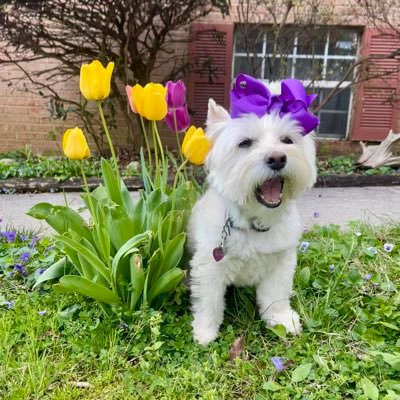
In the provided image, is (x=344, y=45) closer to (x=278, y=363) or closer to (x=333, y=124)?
(x=333, y=124)

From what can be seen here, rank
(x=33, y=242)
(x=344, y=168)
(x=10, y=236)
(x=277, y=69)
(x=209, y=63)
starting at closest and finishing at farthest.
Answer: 1. (x=33, y=242)
2. (x=10, y=236)
3. (x=344, y=168)
4. (x=277, y=69)
5. (x=209, y=63)

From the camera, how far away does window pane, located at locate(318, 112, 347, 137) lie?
296 inches

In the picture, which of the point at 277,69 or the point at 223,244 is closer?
the point at 223,244

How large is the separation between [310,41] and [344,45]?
967 mm

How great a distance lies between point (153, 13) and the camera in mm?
5758

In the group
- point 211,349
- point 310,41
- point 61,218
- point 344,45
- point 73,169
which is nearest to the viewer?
point 211,349

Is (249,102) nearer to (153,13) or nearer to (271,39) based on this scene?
(153,13)

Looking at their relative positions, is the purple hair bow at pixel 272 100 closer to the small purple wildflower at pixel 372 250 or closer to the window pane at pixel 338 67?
the small purple wildflower at pixel 372 250

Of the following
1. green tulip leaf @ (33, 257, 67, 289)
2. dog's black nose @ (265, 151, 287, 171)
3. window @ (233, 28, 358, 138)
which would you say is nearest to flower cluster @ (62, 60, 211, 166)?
dog's black nose @ (265, 151, 287, 171)

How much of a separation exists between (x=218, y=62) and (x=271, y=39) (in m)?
0.92

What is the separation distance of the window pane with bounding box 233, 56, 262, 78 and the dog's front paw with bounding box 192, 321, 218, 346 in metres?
5.28

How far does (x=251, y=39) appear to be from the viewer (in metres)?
6.66

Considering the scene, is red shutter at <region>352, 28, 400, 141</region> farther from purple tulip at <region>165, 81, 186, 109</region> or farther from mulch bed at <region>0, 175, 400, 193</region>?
purple tulip at <region>165, 81, 186, 109</region>

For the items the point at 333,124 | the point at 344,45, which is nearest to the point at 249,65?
the point at 344,45
